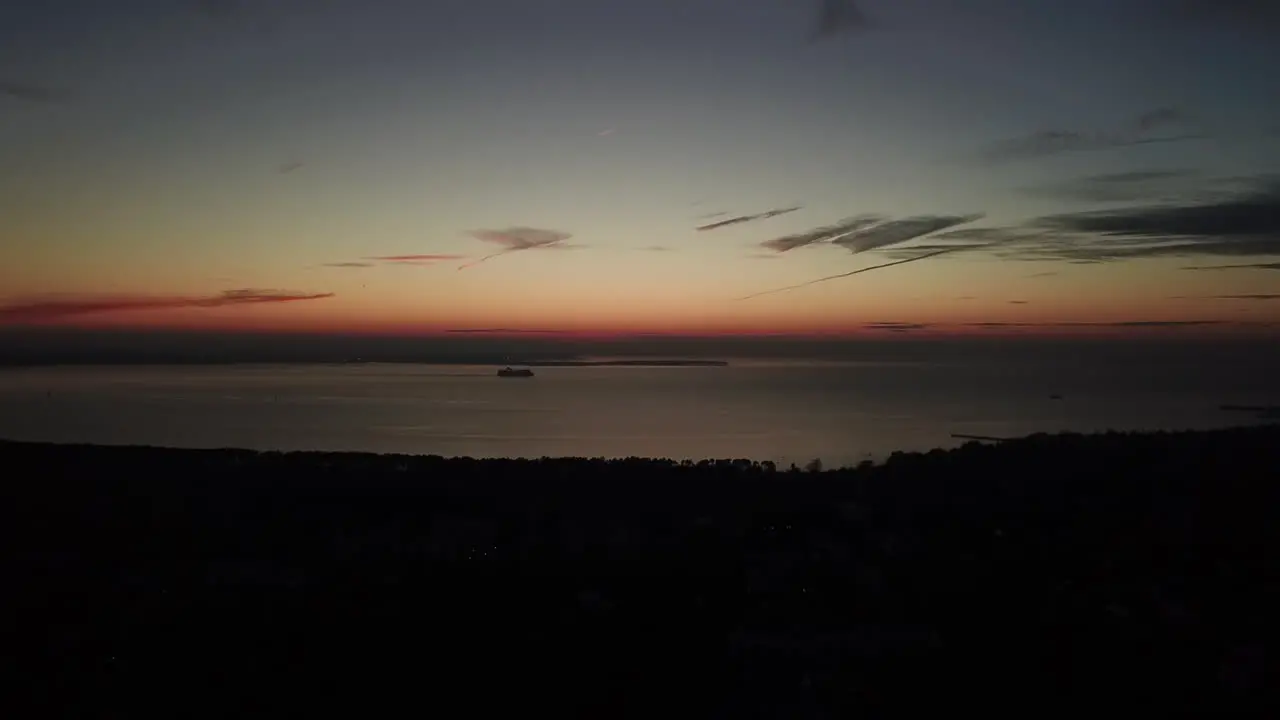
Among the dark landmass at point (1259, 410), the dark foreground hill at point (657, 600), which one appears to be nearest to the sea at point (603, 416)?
the dark landmass at point (1259, 410)

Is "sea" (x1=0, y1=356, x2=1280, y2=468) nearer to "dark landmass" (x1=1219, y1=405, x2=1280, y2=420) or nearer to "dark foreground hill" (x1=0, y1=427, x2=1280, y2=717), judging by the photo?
"dark landmass" (x1=1219, y1=405, x2=1280, y2=420)

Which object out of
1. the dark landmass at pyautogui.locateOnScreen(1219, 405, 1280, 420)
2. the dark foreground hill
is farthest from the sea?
the dark foreground hill

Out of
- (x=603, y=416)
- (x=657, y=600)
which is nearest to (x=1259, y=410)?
(x=603, y=416)

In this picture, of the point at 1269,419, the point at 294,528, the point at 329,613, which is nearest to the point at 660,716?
the point at 329,613

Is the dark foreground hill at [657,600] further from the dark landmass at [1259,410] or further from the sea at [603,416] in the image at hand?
the dark landmass at [1259,410]

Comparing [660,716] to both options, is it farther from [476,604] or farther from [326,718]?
[476,604]

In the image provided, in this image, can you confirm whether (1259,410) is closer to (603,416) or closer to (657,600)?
(603,416)
